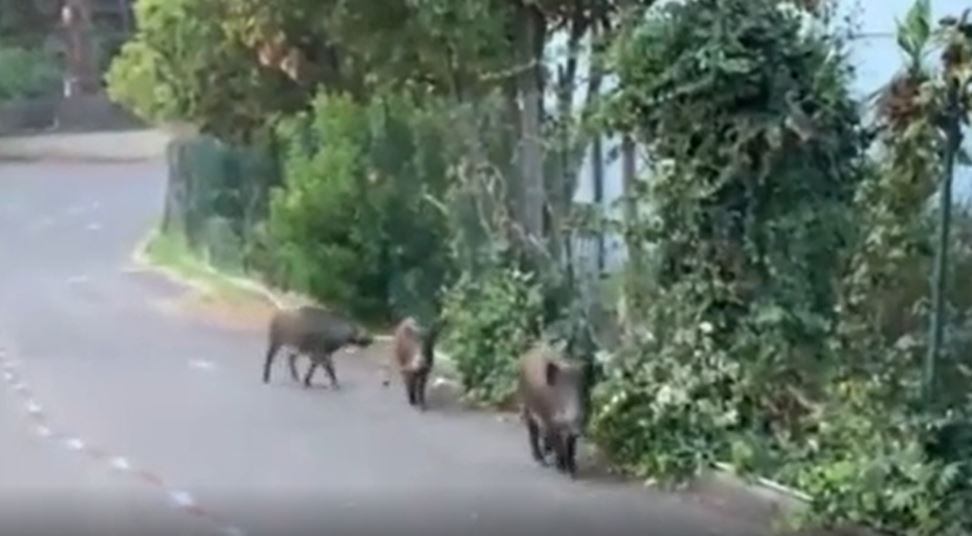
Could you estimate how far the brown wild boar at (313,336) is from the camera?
15.4m

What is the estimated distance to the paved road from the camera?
10.4m

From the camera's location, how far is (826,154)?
10.8 m

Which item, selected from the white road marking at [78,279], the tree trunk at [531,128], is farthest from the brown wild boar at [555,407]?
the white road marking at [78,279]

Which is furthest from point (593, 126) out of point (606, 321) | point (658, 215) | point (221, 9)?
Answer: point (221, 9)

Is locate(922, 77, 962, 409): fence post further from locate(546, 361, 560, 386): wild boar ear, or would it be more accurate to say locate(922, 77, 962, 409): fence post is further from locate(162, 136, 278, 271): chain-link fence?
locate(162, 136, 278, 271): chain-link fence

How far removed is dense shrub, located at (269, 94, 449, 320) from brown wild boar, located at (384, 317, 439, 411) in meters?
2.54

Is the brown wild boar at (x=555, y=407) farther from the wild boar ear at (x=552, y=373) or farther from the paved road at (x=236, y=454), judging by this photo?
the paved road at (x=236, y=454)

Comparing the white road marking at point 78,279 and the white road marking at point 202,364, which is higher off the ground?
the white road marking at point 78,279

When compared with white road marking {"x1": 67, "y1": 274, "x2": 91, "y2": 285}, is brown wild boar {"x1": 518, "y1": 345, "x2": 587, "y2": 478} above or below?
above

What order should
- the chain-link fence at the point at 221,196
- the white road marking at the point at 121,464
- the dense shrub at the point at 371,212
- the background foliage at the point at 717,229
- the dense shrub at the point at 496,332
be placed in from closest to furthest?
the background foliage at the point at 717,229 < the white road marking at the point at 121,464 < the dense shrub at the point at 496,332 < the dense shrub at the point at 371,212 < the chain-link fence at the point at 221,196

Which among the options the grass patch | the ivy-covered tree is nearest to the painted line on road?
the ivy-covered tree

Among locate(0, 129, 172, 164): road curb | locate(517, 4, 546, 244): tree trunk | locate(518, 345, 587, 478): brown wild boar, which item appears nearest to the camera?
locate(518, 345, 587, 478): brown wild boar

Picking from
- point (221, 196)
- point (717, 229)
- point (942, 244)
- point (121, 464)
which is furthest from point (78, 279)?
point (942, 244)

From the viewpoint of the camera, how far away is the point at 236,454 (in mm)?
12477
